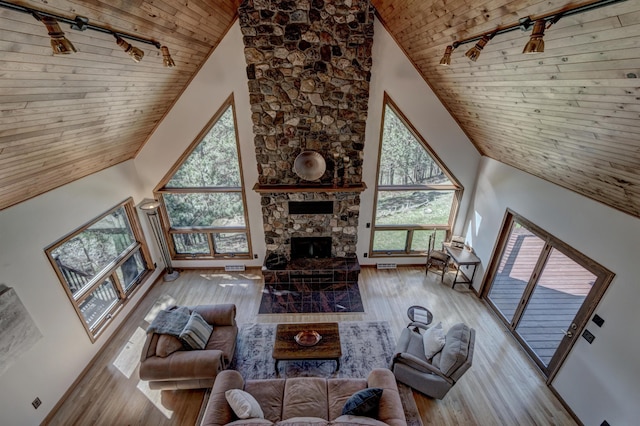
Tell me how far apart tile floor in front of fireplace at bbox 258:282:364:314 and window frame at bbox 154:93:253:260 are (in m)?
1.27

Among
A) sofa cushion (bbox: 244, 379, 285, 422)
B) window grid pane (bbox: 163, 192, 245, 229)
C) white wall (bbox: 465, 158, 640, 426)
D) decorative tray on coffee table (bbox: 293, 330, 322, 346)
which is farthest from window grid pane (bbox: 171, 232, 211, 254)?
white wall (bbox: 465, 158, 640, 426)

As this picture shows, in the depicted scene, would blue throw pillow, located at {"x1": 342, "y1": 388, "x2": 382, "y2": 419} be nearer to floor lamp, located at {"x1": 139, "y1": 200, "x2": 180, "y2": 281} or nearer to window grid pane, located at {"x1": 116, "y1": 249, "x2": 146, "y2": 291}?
window grid pane, located at {"x1": 116, "y1": 249, "x2": 146, "y2": 291}

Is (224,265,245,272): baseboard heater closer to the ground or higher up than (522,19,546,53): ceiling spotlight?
closer to the ground

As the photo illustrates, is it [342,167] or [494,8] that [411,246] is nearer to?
[342,167]

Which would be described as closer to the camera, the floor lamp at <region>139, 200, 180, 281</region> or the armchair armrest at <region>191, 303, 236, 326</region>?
the armchair armrest at <region>191, 303, 236, 326</region>

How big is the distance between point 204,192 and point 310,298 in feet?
10.4

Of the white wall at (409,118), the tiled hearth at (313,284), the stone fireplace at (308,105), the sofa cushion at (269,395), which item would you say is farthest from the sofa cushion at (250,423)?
the white wall at (409,118)

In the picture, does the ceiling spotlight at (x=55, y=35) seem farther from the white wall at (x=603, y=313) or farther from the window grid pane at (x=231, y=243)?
the white wall at (x=603, y=313)

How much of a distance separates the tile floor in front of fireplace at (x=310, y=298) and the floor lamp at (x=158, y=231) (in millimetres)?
2287

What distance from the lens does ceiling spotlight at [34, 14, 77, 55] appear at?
187 centimetres

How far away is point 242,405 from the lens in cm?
303

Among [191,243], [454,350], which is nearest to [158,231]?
[191,243]

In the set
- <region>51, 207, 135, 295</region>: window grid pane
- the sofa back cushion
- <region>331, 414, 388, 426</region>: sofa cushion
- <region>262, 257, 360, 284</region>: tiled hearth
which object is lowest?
<region>262, 257, 360, 284</region>: tiled hearth

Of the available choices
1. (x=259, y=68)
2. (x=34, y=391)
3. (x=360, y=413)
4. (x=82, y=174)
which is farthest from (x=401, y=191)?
(x=34, y=391)
